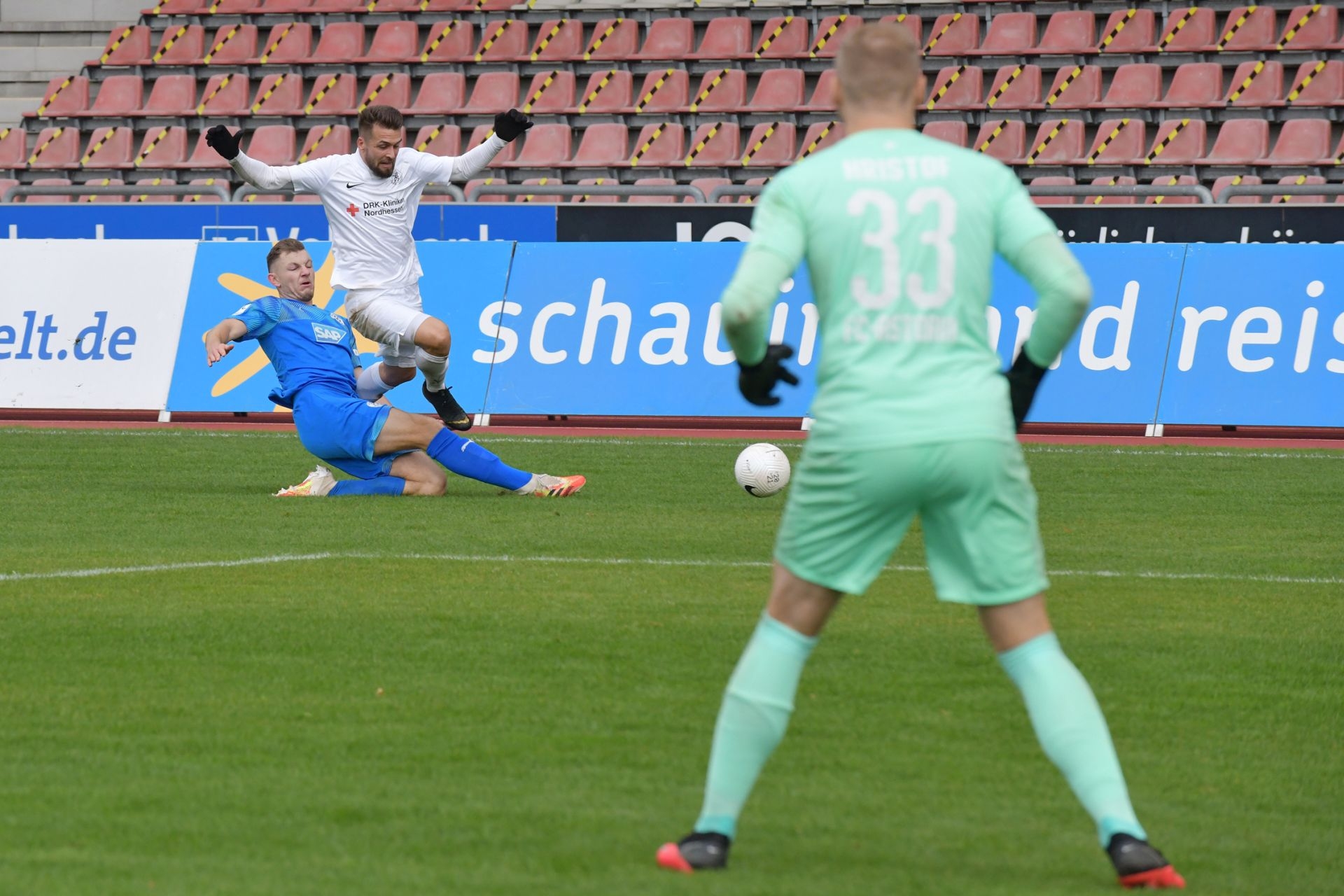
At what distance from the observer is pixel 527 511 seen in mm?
11516

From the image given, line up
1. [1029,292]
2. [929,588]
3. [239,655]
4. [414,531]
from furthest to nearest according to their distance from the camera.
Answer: [1029,292]
[414,531]
[929,588]
[239,655]

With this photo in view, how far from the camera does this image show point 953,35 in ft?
84.2

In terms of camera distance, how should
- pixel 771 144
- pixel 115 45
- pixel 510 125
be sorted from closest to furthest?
pixel 510 125
pixel 771 144
pixel 115 45

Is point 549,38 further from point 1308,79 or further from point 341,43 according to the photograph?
point 1308,79

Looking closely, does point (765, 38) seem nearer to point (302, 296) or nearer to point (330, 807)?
point (302, 296)

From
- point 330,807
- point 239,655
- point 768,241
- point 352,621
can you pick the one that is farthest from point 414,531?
point 768,241

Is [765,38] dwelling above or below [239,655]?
above

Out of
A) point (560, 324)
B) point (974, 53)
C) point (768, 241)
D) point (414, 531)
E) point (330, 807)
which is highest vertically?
point (974, 53)

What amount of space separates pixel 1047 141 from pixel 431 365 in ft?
42.8

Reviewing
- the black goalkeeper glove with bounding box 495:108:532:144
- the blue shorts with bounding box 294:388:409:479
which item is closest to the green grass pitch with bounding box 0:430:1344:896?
the blue shorts with bounding box 294:388:409:479

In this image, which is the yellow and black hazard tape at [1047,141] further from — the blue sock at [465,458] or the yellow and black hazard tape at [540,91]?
A: the blue sock at [465,458]

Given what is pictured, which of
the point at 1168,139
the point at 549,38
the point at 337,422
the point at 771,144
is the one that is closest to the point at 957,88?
the point at 771,144

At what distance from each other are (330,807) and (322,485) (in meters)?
7.52

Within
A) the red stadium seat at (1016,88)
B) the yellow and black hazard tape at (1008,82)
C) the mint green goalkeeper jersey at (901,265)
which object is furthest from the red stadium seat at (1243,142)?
the mint green goalkeeper jersey at (901,265)
